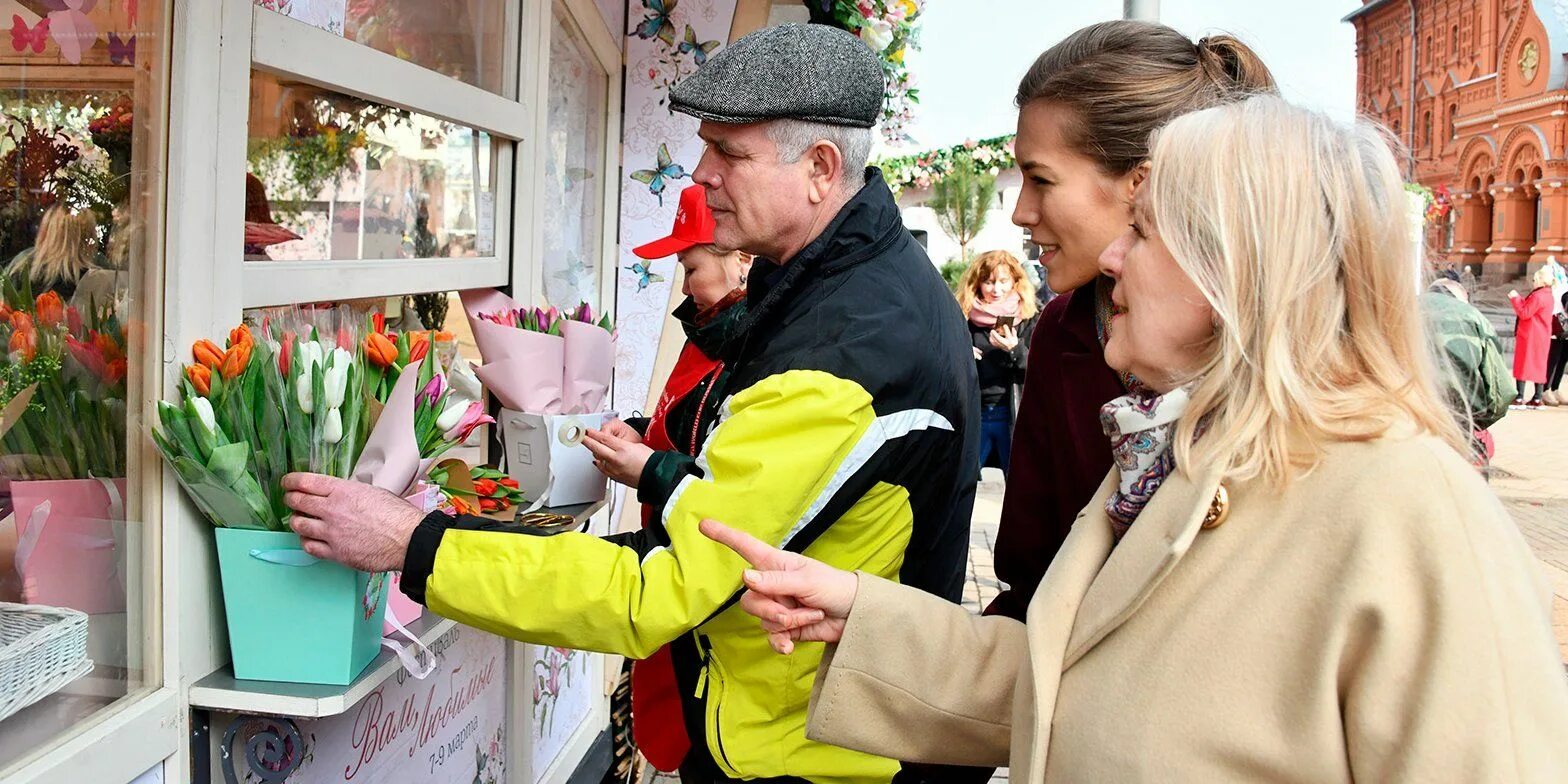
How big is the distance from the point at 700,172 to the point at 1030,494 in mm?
742

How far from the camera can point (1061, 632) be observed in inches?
55.5

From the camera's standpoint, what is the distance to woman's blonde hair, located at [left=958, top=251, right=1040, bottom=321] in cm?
784

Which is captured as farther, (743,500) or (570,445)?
(570,445)

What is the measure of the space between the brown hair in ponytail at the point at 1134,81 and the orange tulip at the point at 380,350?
3.49 ft

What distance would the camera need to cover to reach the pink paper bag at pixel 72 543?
166 cm

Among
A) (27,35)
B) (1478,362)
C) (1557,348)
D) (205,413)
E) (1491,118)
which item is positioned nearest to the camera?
(27,35)

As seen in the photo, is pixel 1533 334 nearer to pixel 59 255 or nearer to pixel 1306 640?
pixel 1306 640

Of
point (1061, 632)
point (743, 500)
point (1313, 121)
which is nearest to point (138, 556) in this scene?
point (743, 500)

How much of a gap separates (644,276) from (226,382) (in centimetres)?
276

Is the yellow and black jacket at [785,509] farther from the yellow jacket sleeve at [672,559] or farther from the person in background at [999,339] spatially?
the person in background at [999,339]

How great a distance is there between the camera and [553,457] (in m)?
2.71

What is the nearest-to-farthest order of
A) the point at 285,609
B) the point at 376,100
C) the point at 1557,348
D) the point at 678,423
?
1. the point at 285,609
2. the point at 678,423
3. the point at 376,100
4. the point at 1557,348

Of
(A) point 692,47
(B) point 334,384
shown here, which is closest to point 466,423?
(B) point 334,384

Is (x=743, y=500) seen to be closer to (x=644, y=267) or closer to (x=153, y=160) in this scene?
(x=153, y=160)
